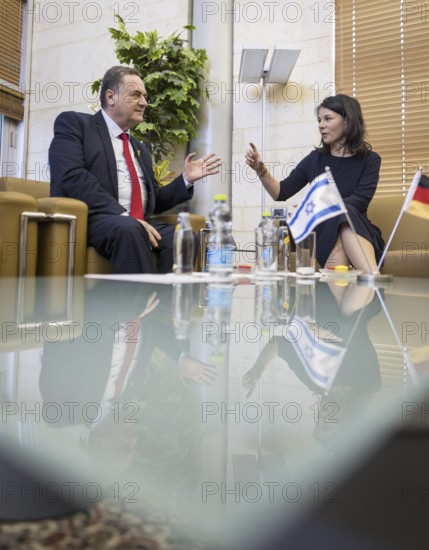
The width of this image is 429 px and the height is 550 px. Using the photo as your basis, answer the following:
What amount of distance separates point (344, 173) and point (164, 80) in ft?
6.17

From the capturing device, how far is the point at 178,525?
126 mm

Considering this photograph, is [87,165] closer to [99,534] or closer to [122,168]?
[122,168]

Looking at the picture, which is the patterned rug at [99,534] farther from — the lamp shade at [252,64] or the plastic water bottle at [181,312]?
the lamp shade at [252,64]

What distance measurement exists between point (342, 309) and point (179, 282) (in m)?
0.71

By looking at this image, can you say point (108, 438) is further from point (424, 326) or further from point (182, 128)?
point (182, 128)

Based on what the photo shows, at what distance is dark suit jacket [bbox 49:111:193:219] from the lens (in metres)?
2.63

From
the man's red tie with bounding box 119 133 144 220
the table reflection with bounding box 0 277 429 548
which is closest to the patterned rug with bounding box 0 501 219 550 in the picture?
the table reflection with bounding box 0 277 429 548

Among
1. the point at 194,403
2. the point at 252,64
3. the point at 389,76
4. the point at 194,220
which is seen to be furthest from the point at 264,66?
the point at 194,403

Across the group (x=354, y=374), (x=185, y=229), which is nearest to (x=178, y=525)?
(x=354, y=374)

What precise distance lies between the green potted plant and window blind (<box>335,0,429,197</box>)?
1.25 metres

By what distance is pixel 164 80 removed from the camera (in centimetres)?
416

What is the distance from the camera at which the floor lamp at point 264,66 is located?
3.78 metres

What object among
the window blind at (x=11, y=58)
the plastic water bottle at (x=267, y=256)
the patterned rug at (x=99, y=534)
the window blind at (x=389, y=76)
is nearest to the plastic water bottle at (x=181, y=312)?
the patterned rug at (x=99, y=534)

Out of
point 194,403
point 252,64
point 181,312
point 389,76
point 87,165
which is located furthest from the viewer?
point 389,76
